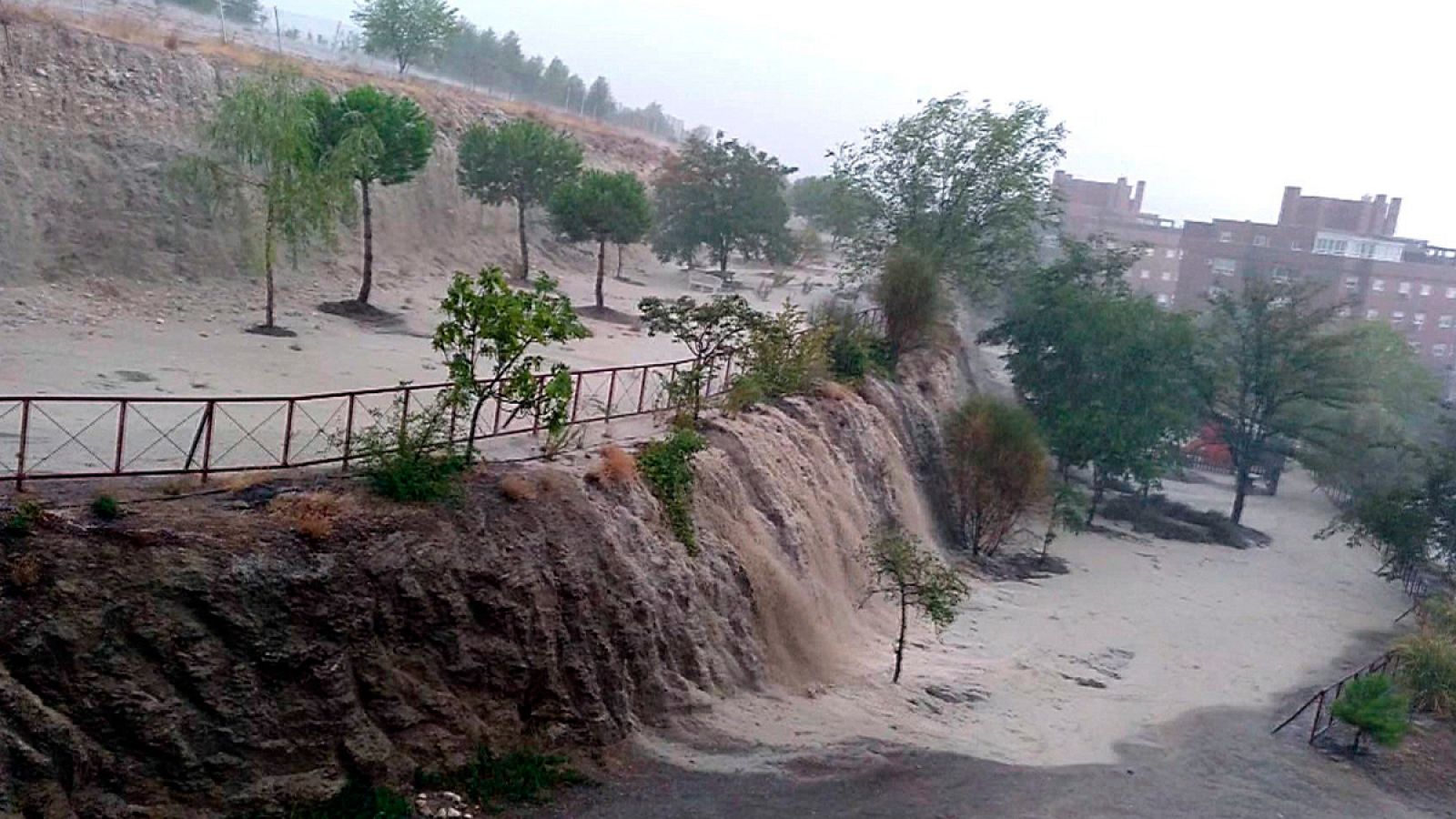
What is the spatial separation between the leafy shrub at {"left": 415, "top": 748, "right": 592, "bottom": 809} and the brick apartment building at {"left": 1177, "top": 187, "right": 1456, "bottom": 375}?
5616 centimetres

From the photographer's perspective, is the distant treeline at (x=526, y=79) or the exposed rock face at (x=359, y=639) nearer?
the exposed rock face at (x=359, y=639)

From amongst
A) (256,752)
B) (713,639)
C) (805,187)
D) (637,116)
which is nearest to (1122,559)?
(713,639)

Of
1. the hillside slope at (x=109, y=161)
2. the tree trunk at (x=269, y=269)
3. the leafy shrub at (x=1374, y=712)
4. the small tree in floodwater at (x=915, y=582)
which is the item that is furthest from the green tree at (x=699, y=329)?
the hillside slope at (x=109, y=161)

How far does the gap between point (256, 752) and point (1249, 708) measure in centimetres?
1744

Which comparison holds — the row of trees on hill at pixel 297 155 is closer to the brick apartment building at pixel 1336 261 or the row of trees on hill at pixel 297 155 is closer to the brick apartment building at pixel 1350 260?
the brick apartment building at pixel 1336 261

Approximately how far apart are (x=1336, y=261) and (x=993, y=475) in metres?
47.6

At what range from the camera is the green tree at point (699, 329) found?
2142 centimetres

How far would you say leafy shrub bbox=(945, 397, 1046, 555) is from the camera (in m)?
30.2

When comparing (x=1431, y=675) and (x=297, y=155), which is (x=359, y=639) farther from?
(x=1431, y=675)

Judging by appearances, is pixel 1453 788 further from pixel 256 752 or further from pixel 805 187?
pixel 805 187

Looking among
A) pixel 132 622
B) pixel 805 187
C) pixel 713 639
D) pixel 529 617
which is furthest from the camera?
pixel 805 187

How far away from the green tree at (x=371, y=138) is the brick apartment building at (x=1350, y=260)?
4451cm

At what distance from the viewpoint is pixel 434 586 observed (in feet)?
45.2

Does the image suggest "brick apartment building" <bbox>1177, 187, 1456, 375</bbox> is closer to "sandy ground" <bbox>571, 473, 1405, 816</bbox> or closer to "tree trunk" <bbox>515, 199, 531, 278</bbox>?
"sandy ground" <bbox>571, 473, 1405, 816</bbox>
